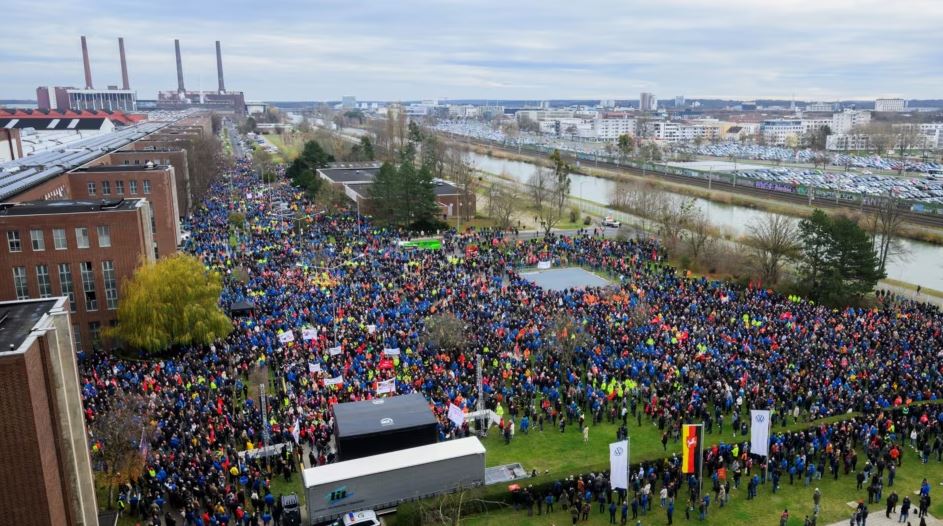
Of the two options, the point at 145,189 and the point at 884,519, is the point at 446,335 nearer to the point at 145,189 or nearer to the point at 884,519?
the point at 884,519

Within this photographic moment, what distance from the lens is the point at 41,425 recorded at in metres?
13.7

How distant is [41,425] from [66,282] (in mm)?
19765

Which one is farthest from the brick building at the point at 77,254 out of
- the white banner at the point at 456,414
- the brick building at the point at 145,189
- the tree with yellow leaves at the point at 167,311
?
the white banner at the point at 456,414

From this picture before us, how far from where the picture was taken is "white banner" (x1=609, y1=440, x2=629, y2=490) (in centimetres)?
1809

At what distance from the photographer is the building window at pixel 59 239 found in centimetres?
3017

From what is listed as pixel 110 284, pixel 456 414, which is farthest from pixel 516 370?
pixel 110 284

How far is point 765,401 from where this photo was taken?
76.9 ft

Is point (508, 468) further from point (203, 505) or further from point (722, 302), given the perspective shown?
point (722, 302)

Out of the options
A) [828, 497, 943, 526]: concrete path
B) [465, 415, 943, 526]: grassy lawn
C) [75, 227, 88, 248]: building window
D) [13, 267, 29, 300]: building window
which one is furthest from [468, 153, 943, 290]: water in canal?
[13, 267, 29, 300]: building window

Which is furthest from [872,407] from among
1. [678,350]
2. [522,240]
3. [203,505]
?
[522,240]

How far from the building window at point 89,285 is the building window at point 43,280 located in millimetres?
1323

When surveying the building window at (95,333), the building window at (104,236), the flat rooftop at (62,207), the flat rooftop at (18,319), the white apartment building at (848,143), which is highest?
the flat rooftop at (62,207)

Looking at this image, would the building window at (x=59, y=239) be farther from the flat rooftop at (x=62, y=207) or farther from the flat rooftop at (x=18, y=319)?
the flat rooftop at (x=18, y=319)

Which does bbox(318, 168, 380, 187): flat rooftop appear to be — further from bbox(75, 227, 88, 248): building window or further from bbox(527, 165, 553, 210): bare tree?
bbox(75, 227, 88, 248): building window
